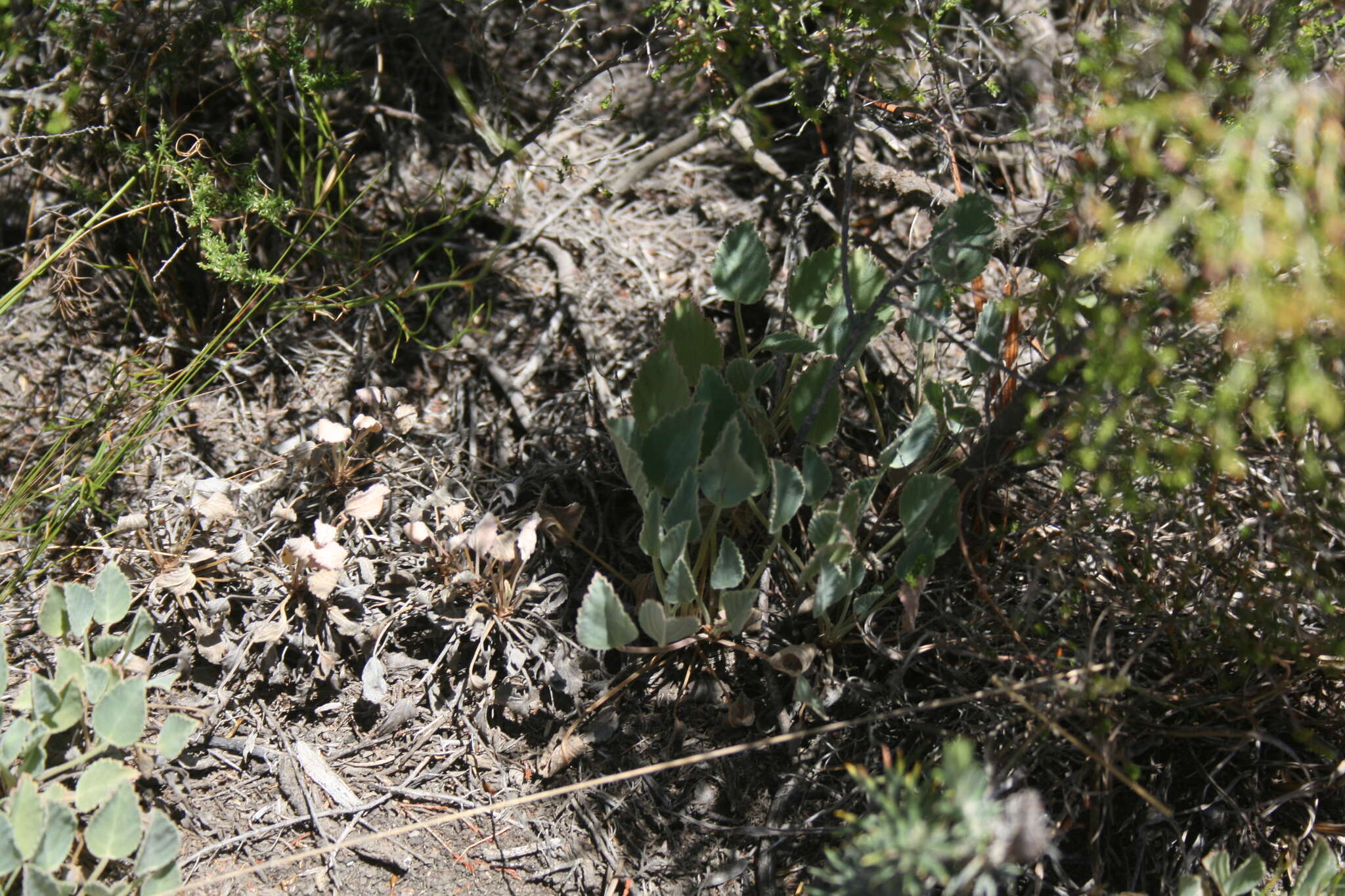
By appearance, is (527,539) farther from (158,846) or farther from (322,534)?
(158,846)

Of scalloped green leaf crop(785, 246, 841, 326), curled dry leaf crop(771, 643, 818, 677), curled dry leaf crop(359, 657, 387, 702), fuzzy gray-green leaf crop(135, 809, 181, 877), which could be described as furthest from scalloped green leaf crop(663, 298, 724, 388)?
fuzzy gray-green leaf crop(135, 809, 181, 877)

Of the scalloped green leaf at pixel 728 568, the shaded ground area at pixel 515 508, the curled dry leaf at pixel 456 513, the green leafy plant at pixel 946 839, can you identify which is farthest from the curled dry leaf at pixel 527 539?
the green leafy plant at pixel 946 839

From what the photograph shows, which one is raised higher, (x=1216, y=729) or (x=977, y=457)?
(x=977, y=457)

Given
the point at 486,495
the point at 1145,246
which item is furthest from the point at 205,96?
the point at 1145,246

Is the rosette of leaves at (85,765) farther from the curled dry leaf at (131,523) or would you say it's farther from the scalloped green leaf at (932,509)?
the scalloped green leaf at (932,509)

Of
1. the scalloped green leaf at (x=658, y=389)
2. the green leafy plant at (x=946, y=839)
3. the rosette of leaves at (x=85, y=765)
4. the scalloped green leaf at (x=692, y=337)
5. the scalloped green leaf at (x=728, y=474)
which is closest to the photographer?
the green leafy plant at (x=946, y=839)

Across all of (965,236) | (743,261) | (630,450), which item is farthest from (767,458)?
(965,236)

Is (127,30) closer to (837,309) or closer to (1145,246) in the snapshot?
(837,309)
